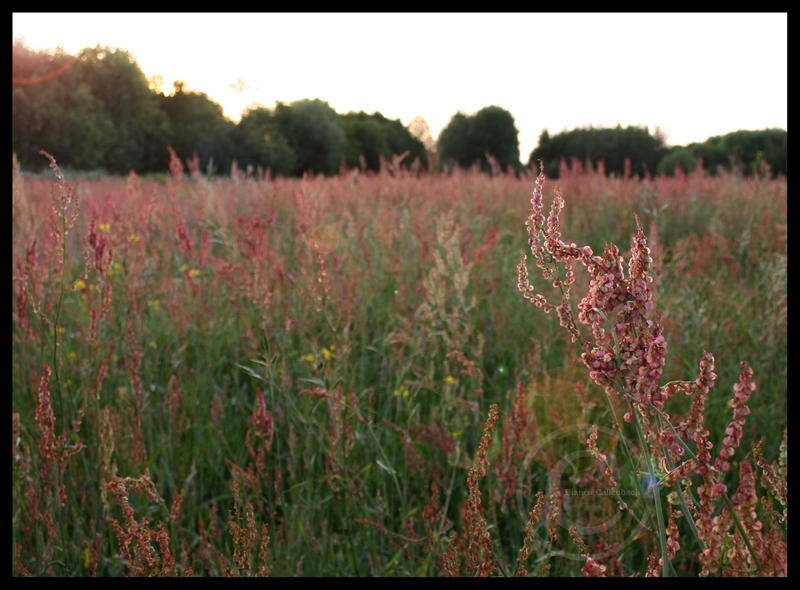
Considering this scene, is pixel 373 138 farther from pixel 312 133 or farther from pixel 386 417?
pixel 386 417

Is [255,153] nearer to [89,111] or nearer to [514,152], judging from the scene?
[89,111]

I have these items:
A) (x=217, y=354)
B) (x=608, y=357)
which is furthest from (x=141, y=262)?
(x=608, y=357)

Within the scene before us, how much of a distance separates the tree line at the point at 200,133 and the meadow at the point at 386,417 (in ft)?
78.6

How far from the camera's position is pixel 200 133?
37375mm

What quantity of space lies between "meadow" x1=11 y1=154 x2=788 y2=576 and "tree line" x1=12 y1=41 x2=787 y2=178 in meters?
24.0

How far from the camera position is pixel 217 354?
116 inches

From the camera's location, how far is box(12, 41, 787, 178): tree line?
99.9 feet

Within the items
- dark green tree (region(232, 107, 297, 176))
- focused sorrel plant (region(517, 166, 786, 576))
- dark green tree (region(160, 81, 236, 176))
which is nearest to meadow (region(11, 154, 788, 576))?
focused sorrel plant (region(517, 166, 786, 576))

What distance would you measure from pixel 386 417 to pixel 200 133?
38.7 metres

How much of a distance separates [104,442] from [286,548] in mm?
641

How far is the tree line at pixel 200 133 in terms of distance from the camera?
3045 cm

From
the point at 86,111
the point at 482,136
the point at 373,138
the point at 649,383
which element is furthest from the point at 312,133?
the point at 649,383

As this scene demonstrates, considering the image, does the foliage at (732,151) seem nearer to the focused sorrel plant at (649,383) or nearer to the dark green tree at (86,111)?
the focused sorrel plant at (649,383)

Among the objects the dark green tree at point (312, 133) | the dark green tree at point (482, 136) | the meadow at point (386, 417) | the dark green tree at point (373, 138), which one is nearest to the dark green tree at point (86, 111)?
the dark green tree at point (312, 133)
